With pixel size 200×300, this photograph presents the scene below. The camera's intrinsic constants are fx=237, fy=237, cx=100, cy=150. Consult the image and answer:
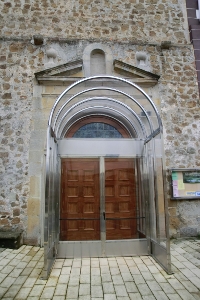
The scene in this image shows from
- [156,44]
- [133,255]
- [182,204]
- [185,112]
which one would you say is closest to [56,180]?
[133,255]

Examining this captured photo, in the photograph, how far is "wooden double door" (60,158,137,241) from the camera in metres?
4.45

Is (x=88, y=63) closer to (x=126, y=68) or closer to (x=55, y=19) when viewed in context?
(x=126, y=68)

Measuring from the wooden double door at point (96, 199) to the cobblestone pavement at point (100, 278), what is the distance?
566 mm

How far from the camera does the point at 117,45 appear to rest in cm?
562

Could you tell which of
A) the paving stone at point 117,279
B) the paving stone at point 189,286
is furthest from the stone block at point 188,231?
the paving stone at point 117,279

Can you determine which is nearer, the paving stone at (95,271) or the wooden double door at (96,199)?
the paving stone at (95,271)

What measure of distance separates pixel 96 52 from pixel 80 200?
11.3ft

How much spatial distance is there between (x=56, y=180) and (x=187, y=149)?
9.61 feet

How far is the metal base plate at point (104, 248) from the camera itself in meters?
4.13

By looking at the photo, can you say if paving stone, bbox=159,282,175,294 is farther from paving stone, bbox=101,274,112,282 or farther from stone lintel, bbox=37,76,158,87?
stone lintel, bbox=37,76,158,87

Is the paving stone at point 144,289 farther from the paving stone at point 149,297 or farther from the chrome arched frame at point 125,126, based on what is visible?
the chrome arched frame at point 125,126

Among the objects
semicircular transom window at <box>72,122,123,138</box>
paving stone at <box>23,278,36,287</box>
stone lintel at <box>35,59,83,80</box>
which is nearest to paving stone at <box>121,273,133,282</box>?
paving stone at <box>23,278,36,287</box>

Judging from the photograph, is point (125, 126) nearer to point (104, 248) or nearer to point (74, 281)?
point (104, 248)

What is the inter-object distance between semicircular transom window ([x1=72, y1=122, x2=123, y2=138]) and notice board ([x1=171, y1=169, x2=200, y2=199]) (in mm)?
1474
